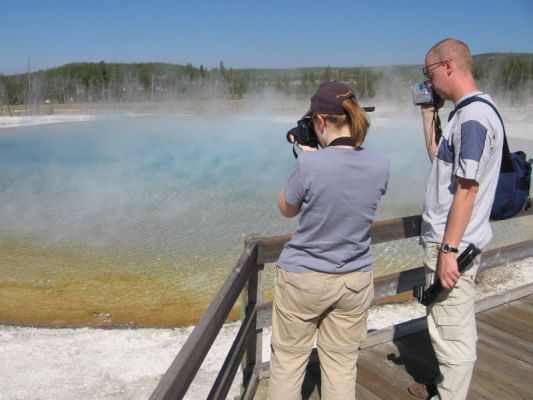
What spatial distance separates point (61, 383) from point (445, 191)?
3.77 meters

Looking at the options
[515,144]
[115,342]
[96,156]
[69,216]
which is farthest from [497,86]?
[115,342]

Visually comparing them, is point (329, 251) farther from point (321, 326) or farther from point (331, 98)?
point (331, 98)

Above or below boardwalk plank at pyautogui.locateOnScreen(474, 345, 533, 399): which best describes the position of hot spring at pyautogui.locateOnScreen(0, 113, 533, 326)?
below

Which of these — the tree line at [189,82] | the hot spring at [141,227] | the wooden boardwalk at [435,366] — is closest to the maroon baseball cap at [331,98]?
the wooden boardwalk at [435,366]

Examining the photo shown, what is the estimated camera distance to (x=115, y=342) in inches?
202

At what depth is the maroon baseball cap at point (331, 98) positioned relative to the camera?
5.82ft

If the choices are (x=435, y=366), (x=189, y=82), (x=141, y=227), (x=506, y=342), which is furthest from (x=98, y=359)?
(x=189, y=82)

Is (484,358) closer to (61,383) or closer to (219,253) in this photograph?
(61,383)

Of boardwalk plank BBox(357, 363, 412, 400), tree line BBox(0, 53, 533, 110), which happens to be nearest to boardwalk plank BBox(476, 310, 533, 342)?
boardwalk plank BBox(357, 363, 412, 400)

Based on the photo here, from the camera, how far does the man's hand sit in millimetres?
1993

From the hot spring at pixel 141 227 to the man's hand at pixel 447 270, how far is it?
432cm

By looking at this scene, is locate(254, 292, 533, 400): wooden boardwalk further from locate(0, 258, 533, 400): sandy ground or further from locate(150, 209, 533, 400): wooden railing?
locate(0, 258, 533, 400): sandy ground

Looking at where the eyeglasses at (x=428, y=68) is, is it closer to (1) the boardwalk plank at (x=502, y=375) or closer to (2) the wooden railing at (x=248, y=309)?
(2) the wooden railing at (x=248, y=309)

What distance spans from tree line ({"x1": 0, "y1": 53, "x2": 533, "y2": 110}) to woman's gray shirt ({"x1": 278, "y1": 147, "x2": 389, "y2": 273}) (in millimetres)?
52351
